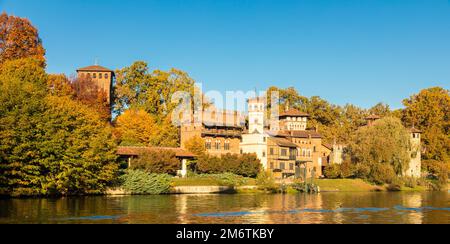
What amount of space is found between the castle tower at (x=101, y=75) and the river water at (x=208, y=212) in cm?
3812

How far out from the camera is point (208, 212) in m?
35.4

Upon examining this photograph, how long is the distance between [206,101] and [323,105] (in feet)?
87.5

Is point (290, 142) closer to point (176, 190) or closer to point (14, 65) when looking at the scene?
point (176, 190)

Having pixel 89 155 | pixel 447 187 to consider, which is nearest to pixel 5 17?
pixel 89 155

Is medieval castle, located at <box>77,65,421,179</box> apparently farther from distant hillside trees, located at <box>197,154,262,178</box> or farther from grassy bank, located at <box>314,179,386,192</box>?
grassy bank, located at <box>314,179,386,192</box>

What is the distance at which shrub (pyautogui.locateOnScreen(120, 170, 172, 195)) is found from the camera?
5228 centimetres

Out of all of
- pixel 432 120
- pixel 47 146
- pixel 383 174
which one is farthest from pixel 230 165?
pixel 432 120

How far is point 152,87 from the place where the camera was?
80750mm

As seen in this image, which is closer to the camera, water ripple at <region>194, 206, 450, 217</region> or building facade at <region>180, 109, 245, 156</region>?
water ripple at <region>194, 206, 450, 217</region>

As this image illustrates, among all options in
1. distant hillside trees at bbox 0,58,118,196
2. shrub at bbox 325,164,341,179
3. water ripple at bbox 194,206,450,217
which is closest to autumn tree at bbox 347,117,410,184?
shrub at bbox 325,164,341,179

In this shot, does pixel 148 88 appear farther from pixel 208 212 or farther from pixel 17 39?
pixel 208 212

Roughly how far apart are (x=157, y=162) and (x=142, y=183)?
4874 mm

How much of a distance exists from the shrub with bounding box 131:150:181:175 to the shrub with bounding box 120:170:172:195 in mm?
2024
